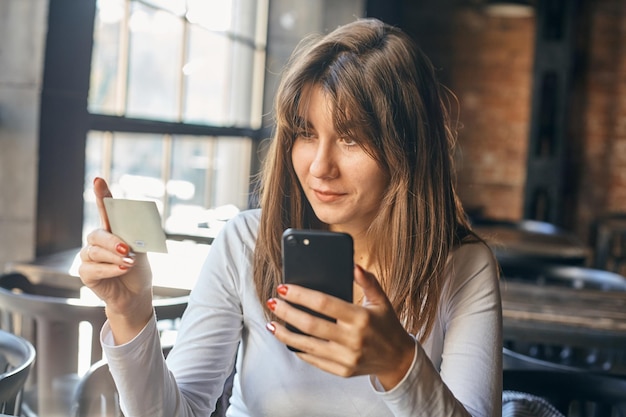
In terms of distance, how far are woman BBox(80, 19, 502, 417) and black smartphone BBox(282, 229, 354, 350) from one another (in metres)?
0.19

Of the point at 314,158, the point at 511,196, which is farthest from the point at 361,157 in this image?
the point at 511,196

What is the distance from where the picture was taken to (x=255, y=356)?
1300mm

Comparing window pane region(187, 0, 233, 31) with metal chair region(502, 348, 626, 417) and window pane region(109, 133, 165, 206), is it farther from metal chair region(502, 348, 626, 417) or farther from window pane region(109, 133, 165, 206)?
metal chair region(502, 348, 626, 417)

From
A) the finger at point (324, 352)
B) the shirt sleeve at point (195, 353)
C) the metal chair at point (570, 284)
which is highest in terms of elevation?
the finger at point (324, 352)

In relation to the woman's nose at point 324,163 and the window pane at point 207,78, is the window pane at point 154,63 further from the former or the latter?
the woman's nose at point 324,163

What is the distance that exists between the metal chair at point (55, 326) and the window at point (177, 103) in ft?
2.69

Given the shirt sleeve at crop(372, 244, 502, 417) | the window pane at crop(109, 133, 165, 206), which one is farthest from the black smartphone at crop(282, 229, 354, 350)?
the window pane at crop(109, 133, 165, 206)

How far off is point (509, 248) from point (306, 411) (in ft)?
8.67

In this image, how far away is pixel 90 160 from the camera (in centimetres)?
299

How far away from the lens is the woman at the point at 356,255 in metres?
1.18

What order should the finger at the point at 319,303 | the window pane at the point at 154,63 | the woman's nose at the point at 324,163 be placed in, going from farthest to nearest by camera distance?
1. the window pane at the point at 154,63
2. the woman's nose at the point at 324,163
3. the finger at the point at 319,303

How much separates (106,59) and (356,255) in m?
2.05

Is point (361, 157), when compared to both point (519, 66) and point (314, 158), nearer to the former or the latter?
point (314, 158)

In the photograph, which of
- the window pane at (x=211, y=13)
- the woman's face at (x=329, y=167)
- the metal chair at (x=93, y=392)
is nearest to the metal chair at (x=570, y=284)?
the woman's face at (x=329, y=167)
